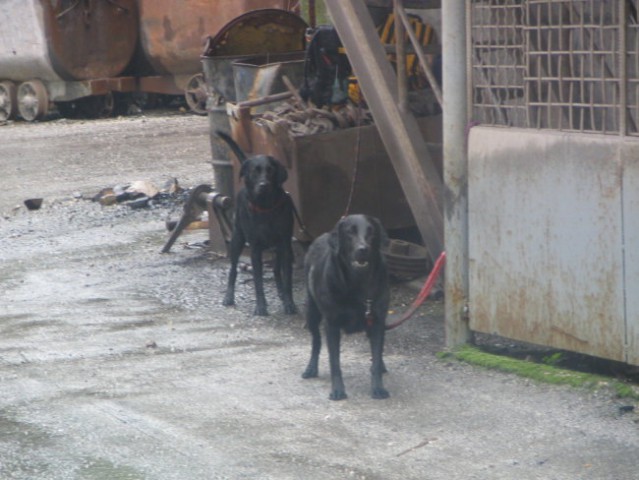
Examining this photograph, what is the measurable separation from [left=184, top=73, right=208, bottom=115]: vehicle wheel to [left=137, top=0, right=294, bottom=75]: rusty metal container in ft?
0.72

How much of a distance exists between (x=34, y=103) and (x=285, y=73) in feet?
46.7

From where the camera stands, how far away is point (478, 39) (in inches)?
271

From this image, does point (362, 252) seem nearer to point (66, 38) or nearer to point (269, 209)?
point (269, 209)

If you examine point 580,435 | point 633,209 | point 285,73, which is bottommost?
point 580,435

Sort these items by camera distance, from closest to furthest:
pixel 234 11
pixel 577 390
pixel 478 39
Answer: pixel 577 390 < pixel 478 39 < pixel 234 11

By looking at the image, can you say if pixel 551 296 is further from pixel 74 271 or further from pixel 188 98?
pixel 188 98

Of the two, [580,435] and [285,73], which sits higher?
[285,73]

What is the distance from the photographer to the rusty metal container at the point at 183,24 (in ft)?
72.3

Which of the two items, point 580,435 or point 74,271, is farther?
point 74,271

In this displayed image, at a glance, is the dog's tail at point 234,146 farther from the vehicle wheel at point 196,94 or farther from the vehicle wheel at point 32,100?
the vehicle wheel at point 32,100

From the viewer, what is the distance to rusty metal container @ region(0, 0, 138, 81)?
2205 cm

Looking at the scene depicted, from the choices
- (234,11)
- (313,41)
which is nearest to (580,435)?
(313,41)

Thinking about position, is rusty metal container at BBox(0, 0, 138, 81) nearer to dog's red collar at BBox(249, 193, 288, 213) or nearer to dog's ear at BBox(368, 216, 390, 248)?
dog's red collar at BBox(249, 193, 288, 213)

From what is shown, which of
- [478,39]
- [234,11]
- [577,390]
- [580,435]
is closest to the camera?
[580,435]
